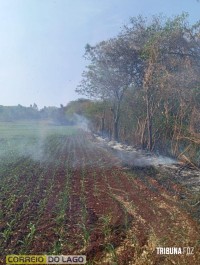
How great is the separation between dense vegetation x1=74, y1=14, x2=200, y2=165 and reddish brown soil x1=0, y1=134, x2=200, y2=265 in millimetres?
2571

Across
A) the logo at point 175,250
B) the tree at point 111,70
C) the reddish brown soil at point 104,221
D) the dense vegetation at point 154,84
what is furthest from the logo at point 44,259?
the tree at point 111,70

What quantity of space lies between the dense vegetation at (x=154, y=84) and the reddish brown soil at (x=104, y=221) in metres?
2.57

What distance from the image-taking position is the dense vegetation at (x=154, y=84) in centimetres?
1517

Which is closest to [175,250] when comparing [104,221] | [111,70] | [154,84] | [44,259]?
[104,221]

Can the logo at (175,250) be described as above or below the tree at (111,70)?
below

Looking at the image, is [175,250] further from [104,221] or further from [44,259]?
[44,259]

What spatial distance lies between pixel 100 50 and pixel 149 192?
22550 millimetres

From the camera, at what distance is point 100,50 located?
3197 centimetres

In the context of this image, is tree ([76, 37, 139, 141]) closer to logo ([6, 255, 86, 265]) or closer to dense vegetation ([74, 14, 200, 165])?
dense vegetation ([74, 14, 200, 165])

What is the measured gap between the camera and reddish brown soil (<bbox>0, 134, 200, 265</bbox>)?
6738 mm

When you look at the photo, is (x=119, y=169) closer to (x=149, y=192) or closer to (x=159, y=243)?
(x=149, y=192)

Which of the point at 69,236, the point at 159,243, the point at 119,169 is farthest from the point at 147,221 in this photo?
the point at 119,169

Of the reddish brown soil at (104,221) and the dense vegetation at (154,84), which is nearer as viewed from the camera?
the reddish brown soil at (104,221)

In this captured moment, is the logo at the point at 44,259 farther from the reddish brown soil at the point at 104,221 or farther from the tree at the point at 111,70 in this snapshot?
the tree at the point at 111,70
